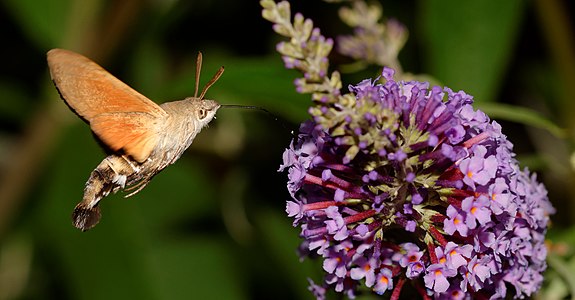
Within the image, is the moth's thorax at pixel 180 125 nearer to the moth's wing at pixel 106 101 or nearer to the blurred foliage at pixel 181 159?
the moth's wing at pixel 106 101

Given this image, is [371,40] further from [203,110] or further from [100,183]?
[100,183]

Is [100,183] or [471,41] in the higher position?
[471,41]

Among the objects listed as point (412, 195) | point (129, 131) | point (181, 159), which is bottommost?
point (181, 159)

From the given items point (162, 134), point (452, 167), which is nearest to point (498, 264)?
point (452, 167)

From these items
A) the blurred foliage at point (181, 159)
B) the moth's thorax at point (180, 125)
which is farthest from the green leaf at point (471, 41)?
the moth's thorax at point (180, 125)

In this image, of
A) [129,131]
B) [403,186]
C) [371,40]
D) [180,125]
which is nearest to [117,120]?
[129,131]

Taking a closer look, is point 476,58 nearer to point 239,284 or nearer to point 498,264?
point 498,264

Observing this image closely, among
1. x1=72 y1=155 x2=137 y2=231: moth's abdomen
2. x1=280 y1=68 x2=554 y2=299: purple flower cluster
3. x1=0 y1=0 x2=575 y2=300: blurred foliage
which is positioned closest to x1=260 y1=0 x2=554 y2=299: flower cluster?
x1=280 y1=68 x2=554 y2=299: purple flower cluster
